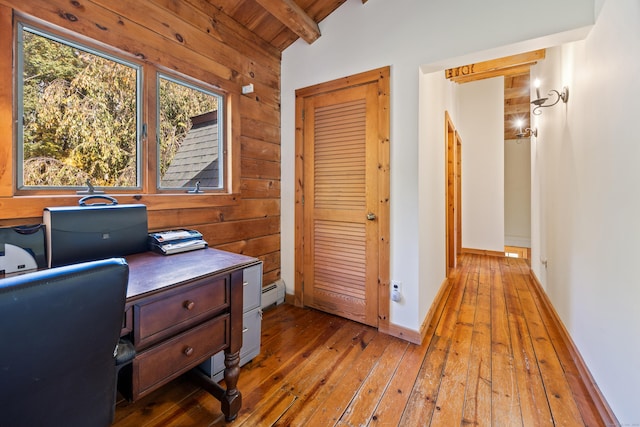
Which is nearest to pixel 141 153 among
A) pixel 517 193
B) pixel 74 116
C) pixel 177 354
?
pixel 74 116

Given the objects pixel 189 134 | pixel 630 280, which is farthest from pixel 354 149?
pixel 630 280

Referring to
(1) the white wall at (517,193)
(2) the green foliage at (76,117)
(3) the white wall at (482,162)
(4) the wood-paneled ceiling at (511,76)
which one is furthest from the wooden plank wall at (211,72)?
(1) the white wall at (517,193)

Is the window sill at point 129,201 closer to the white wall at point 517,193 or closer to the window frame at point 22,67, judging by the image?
the window frame at point 22,67

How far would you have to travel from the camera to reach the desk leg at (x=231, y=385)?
1.35 m

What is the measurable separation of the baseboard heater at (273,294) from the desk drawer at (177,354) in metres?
1.31

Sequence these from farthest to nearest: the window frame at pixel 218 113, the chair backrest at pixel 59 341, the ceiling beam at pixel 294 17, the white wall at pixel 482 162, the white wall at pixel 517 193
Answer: the white wall at pixel 517 193 < the white wall at pixel 482 162 < the ceiling beam at pixel 294 17 < the window frame at pixel 218 113 < the chair backrest at pixel 59 341

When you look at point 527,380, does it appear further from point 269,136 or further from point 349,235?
point 269,136

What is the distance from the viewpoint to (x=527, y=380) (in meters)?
1.68

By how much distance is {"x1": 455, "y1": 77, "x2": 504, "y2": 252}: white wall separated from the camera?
503 centimetres

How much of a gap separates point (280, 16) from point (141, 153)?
4.88 ft

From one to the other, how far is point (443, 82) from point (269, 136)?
2030 millimetres

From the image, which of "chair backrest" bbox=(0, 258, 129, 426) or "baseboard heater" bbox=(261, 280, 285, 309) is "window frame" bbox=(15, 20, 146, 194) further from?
"baseboard heater" bbox=(261, 280, 285, 309)

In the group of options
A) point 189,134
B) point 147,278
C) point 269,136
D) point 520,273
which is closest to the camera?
point 147,278

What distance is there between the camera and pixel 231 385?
4.45 ft
